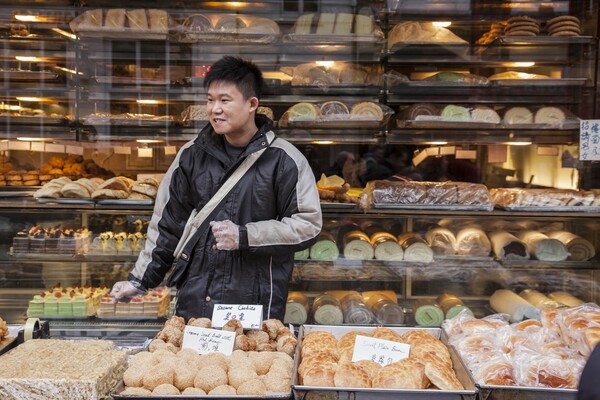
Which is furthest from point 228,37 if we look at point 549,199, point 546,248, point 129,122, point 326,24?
point 546,248

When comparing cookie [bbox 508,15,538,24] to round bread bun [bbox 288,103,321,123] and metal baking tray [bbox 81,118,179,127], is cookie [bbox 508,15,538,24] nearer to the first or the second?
round bread bun [bbox 288,103,321,123]

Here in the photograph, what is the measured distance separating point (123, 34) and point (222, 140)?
2.02 meters

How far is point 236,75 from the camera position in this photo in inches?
124

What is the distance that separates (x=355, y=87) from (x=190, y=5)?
1474 mm

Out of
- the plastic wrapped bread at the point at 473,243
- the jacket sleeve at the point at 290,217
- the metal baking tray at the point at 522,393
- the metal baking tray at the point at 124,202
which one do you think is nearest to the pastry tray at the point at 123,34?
the metal baking tray at the point at 124,202

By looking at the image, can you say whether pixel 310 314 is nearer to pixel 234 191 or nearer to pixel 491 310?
pixel 491 310

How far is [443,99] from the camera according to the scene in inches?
198

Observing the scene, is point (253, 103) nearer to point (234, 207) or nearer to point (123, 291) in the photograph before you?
point (234, 207)

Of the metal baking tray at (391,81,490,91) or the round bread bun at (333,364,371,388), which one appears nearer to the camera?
the round bread bun at (333,364,371,388)

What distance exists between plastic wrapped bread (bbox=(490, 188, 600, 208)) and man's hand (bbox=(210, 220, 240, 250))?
2.40 metres

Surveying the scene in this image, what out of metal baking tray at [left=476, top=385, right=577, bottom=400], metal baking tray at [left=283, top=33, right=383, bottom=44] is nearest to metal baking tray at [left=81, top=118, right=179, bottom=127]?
metal baking tray at [left=283, top=33, right=383, bottom=44]

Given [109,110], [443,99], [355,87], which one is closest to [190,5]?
[109,110]

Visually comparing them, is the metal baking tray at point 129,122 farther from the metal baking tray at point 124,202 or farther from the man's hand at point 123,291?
the man's hand at point 123,291

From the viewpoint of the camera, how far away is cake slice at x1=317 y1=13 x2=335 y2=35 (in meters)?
5.00
